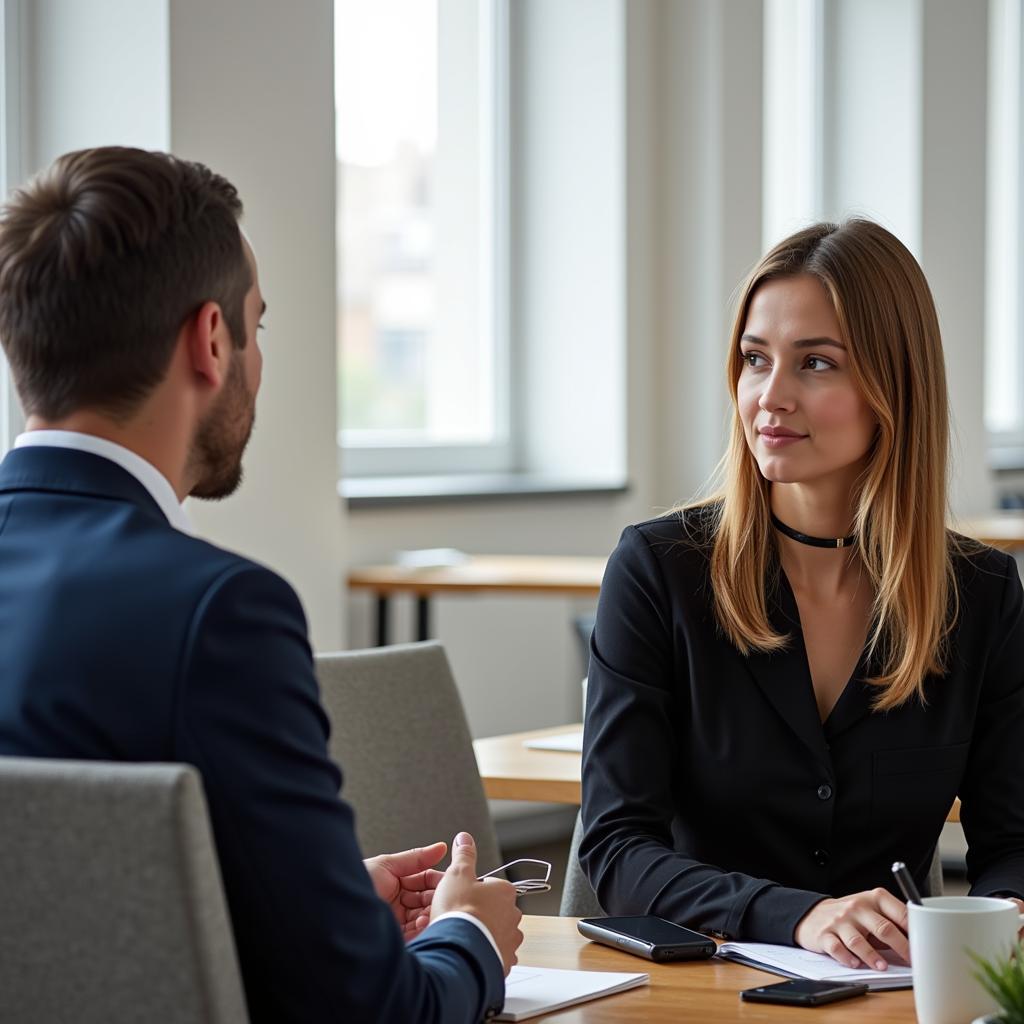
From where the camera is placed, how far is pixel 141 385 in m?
1.24

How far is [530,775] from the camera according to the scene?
261cm

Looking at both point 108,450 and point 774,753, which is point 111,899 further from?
point 774,753

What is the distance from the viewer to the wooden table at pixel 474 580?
14.0 ft

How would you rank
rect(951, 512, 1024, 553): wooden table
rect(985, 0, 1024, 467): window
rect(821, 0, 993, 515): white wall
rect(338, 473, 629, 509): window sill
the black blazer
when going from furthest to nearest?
rect(985, 0, 1024, 467): window, rect(821, 0, 993, 515): white wall, rect(951, 512, 1024, 553): wooden table, rect(338, 473, 629, 509): window sill, the black blazer

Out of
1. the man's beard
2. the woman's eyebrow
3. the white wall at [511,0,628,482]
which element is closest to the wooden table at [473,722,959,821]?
the woman's eyebrow

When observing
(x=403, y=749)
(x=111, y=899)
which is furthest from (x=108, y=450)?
(x=403, y=749)

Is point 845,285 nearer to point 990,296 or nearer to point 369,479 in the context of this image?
point 369,479

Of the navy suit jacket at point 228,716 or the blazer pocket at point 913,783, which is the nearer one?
the navy suit jacket at point 228,716

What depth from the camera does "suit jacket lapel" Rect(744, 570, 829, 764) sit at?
200 centimetres

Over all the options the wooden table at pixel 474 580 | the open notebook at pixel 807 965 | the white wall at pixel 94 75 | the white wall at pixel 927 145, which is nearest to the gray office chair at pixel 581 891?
the open notebook at pixel 807 965

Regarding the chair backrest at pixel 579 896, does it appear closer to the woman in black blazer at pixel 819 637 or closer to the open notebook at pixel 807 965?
the woman in black blazer at pixel 819 637

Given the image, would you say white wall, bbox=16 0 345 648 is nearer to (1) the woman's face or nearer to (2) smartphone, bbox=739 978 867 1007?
(1) the woman's face

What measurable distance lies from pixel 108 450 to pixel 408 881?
59cm

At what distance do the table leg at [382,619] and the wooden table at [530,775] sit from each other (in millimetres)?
1796
